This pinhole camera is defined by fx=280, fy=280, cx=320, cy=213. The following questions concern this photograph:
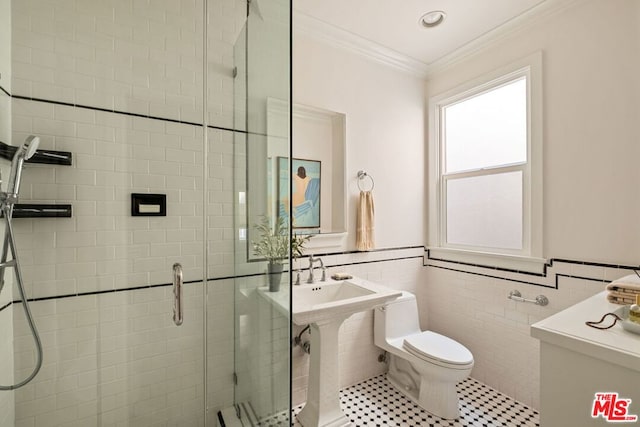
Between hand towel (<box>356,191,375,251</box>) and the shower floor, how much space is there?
3.45 feet

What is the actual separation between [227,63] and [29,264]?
130 centimetres

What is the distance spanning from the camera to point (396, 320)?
2094 millimetres

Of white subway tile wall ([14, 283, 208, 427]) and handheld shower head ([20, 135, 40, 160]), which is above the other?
handheld shower head ([20, 135, 40, 160])

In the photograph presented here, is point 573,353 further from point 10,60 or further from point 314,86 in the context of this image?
point 10,60

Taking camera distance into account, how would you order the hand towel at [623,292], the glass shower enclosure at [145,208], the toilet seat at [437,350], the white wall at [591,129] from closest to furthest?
1. the hand towel at [623,292]
2. the glass shower enclosure at [145,208]
3. the white wall at [591,129]
4. the toilet seat at [437,350]

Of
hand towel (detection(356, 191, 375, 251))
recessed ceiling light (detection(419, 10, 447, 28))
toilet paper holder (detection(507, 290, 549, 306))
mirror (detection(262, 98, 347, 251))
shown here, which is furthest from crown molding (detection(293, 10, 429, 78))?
toilet paper holder (detection(507, 290, 549, 306))

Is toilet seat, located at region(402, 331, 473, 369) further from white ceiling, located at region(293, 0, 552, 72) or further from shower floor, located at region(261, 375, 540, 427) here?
white ceiling, located at region(293, 0, 552, 72)

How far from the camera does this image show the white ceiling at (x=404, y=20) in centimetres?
180

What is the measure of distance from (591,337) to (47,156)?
2058 millimetres

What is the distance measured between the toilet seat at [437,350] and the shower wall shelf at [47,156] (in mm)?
2128

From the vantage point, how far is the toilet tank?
2.06 meters

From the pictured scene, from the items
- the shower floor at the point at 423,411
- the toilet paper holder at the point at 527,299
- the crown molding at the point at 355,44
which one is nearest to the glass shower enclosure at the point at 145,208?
the crown molding at the point at 355,44

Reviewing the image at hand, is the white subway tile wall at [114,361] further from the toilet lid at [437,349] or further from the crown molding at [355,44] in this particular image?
the crown molding at [355,44]

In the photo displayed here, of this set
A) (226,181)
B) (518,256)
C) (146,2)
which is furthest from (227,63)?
(518,256)
